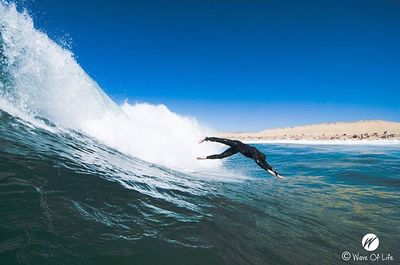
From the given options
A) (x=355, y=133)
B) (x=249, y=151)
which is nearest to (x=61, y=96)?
(x=249, y=151)

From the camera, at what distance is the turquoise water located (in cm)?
365

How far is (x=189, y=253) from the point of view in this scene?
3998 mm

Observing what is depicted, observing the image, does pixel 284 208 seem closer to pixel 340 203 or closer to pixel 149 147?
pixel 340 203

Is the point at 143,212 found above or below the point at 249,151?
below

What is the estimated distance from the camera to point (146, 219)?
4812 millimetres

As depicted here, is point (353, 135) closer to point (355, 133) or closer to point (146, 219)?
point (355, 133)

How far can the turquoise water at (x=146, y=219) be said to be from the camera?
12.0ft

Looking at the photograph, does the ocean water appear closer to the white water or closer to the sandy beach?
the white water

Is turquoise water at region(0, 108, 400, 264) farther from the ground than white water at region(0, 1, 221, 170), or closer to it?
closer to it

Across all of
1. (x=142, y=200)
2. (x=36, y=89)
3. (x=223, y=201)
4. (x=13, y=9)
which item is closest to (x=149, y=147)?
(x=36, y=89)

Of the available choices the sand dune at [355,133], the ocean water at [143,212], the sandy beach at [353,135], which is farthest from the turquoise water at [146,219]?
the sand dune at [355,133]

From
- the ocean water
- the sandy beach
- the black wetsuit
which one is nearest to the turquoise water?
the ocean water

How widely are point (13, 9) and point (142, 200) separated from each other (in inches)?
419

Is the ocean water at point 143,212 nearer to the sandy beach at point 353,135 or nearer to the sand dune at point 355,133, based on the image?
the sandy beach at point 353,135
